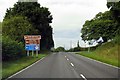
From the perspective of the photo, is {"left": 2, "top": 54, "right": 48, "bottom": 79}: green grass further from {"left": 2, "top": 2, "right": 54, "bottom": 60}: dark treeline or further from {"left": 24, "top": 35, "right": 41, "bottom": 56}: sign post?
{"left": 24, "top": 35, "right": 41, "bottom": 56}: sign post

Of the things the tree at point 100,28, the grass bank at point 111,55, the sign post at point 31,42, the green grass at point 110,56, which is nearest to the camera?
the green grass at point 110,56

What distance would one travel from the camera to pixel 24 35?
5725cm

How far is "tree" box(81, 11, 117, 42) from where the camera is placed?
293 feet

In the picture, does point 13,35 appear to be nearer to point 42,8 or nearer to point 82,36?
point 42,8

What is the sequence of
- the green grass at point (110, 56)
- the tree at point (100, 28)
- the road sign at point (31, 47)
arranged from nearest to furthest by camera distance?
the green grass at point (110, 56) → the road sign at point (31, 47) → the tree at point (100, 28)

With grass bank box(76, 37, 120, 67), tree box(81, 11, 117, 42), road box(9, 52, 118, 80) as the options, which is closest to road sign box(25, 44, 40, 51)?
grass bank box(76, 37, 120, 67)

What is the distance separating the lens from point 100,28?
92875 mm

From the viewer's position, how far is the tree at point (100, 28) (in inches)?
3511

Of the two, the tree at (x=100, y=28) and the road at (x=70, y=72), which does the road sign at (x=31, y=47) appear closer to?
the road at (x=70, y=72)

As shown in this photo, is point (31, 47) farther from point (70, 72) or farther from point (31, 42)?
point (70, 72)

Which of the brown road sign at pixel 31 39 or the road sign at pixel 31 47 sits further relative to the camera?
the brown road sign at pixel 31 39

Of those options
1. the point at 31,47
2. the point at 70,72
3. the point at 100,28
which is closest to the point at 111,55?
the point at 31,47

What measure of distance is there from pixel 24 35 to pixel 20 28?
198 cm

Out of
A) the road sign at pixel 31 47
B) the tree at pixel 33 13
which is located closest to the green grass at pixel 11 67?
the road sign at pixel 31 47
